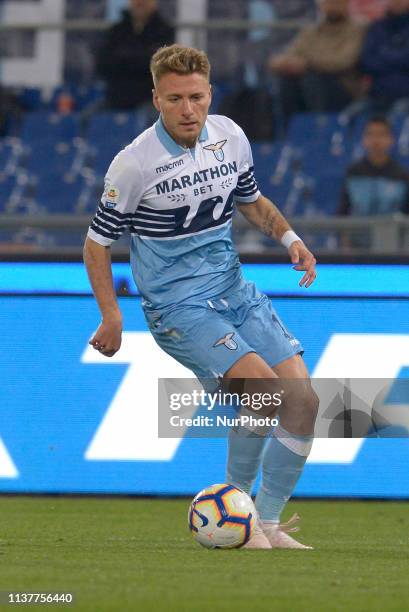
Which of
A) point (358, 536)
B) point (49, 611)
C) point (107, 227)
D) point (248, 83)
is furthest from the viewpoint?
point (248, 83)

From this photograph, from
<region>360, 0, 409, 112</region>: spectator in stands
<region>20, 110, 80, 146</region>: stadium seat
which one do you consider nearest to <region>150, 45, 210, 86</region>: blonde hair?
<region>360, 0, 409, 112</region>: spectator in stands

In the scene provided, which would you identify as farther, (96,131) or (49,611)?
(96,131)

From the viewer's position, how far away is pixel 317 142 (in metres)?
14.0

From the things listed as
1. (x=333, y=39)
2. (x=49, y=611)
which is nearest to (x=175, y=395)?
(x=49, y=611)

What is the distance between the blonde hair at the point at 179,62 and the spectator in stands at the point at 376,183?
509 centimetres

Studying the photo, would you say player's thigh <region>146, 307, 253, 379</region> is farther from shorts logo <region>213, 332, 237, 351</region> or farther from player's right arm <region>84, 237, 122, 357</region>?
player's right arm <region>84, 237, 122, 357</region>

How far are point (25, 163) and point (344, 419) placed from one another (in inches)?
270

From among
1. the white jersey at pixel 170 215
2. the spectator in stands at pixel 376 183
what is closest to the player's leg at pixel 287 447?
the white jersey at pixel 170 215

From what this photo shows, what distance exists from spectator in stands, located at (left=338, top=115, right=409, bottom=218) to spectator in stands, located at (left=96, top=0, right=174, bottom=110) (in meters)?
2.93

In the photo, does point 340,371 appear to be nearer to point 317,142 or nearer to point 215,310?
point 215,310

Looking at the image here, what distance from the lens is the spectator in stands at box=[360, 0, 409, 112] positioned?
1385 centimetres

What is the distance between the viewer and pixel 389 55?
45.4 feet

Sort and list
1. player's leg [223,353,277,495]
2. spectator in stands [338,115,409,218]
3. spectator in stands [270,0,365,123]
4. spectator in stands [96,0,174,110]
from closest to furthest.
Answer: player's leg [223,353,277,495] → spectator in stands [338,115,409,218] → spectator in stands [270,0,365,123] → spectator in stands [96,0,174,110]

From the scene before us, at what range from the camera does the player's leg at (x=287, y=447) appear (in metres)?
6.50
